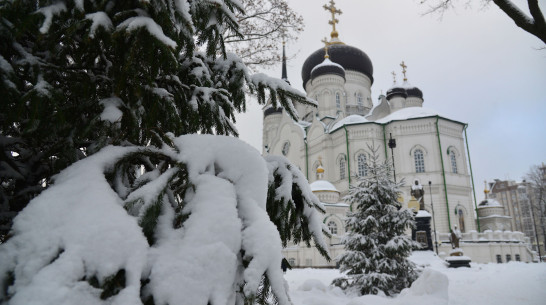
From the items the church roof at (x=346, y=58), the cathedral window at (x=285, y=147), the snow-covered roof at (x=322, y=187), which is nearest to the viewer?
the snow-covered roof at (x=322, y=187)

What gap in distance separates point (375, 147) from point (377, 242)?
21.7 meters

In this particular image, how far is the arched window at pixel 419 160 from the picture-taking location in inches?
1120

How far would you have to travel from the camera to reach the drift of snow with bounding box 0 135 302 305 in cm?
123

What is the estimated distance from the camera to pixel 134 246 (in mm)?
1331

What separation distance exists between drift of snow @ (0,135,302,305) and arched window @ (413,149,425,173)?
2922cm

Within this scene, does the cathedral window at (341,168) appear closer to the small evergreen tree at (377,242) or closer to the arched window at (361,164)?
the arched window at (361,164)

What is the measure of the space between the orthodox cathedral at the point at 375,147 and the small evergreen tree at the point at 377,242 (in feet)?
31.2

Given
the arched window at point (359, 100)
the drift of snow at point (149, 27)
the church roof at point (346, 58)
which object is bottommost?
the drift of snow at point (149, 27)

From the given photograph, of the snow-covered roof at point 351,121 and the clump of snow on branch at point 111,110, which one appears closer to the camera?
the clump of snow on branch at point 111,110

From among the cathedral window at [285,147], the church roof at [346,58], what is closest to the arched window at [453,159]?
the church roof at [346,58]

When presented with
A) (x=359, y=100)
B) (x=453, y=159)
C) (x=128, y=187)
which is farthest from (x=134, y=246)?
(x=359, y=100)

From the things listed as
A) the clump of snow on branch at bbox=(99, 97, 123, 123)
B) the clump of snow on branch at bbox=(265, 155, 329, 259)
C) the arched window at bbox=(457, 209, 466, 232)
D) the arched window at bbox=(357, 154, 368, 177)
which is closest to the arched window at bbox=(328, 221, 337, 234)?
the arched window at bbox=(357, 154, 368, 177)

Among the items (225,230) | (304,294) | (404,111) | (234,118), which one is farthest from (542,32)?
(404,111)

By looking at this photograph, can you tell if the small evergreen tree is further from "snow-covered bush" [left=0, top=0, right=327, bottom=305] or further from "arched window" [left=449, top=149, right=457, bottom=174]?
"arched window" [left=449, top=149, right=457, bottom=174]
